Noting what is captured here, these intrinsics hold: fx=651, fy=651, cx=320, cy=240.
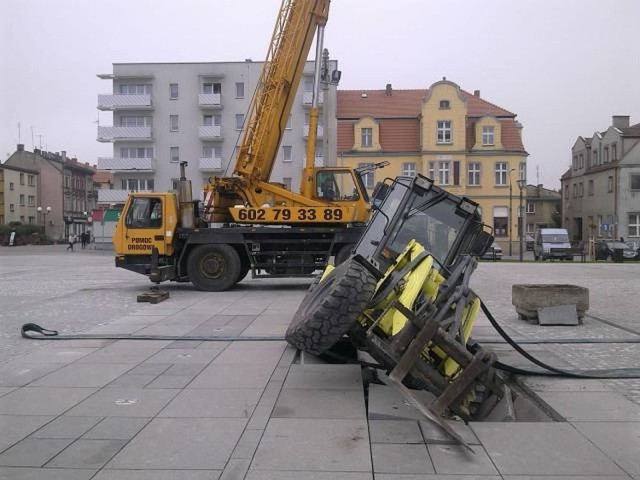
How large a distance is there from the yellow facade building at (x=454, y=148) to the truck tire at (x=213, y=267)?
1453 inches

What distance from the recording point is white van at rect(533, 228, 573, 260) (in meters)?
41.8

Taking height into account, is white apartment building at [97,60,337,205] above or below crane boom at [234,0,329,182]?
above

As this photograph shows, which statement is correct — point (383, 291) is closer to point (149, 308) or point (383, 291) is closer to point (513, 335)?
point (513, 335)

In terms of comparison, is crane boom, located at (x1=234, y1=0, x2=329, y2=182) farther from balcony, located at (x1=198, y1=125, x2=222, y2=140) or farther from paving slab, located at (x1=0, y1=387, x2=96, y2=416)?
balcony, located at (x1=198, y1=125, x2=222, y2=140)

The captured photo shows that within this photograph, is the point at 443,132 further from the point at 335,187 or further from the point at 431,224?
the point at 431,224

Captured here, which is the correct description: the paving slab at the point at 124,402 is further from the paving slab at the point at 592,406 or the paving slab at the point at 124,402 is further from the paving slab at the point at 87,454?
the paving slab at the point at 592,406

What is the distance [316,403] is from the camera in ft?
19.4

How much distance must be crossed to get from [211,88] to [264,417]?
6150cm

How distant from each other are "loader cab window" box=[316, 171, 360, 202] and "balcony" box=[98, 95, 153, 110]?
162 feet

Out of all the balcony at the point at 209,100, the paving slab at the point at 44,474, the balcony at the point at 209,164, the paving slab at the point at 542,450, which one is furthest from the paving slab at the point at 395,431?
the balcony at the point at 209,100

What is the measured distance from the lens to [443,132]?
180 feet

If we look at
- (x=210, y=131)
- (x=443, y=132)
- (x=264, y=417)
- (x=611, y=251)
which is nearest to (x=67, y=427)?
(x=264, y=417)

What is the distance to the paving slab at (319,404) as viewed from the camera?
18.3ft

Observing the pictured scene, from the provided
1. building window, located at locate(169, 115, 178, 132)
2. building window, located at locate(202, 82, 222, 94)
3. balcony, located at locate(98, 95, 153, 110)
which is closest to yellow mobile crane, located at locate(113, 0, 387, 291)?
building window, located at locate(202, 82, 222, 94)
